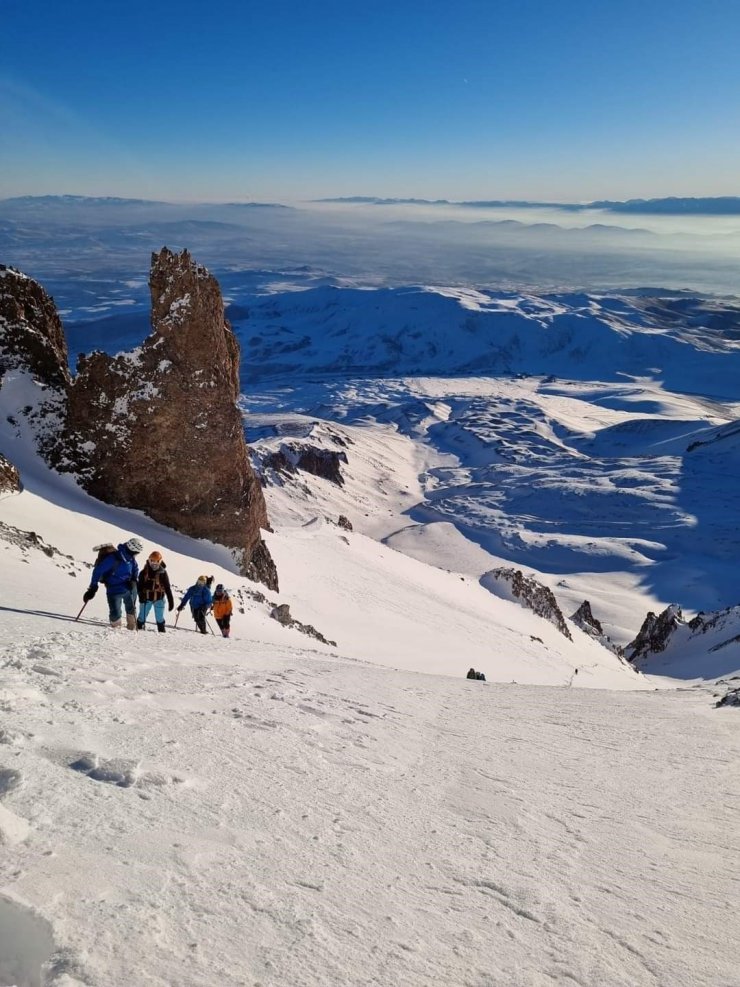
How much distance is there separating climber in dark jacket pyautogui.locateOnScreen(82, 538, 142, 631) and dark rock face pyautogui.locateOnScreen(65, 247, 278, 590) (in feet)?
38.5

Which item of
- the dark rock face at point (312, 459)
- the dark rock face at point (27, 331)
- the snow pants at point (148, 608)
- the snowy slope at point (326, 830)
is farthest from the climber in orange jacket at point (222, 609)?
the dark rock face at point (312, 459)

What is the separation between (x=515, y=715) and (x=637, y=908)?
216 inches

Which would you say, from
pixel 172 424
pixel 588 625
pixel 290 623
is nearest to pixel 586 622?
pixel 588 625

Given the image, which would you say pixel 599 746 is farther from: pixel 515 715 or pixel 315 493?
pixel 315 493

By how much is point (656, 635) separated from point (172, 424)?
2871 cm

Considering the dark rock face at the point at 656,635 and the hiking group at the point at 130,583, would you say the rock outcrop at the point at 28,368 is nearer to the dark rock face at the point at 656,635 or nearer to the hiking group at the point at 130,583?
the hiking group at the point at 130,583

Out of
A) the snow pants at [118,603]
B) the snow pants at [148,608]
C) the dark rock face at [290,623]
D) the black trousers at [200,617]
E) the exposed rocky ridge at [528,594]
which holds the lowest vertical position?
the exposed rocky ridge at [528,594]

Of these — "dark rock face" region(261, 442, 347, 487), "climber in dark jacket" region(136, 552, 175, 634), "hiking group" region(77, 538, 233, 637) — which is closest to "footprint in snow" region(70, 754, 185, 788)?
"hiking group" region(77, 538, 233, 637)

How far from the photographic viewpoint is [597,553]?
7594 cm

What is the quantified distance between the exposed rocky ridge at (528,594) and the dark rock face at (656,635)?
19.1 feet

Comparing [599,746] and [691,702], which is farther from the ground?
[599,746]

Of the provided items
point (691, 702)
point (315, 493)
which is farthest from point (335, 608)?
point (315, 493)

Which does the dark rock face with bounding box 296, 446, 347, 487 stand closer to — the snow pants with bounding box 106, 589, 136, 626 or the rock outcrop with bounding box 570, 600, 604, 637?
the rock outcrop with bounding box 570, 600, 604, 637

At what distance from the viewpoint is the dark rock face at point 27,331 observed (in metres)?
22.0
